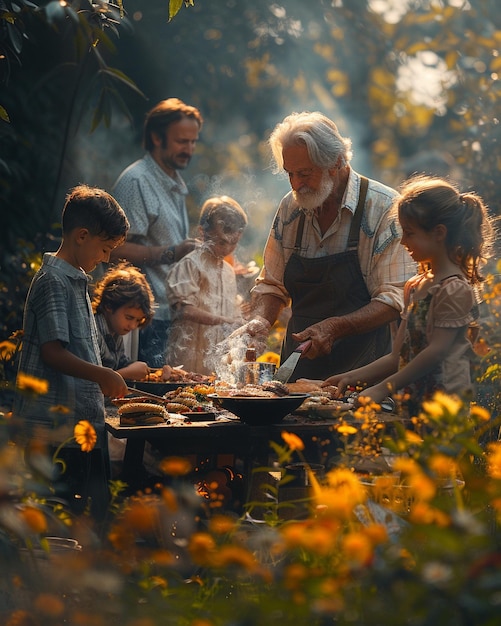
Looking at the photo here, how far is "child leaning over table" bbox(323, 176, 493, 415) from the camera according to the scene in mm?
3615

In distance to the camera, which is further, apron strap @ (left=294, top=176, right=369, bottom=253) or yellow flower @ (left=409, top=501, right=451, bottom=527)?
apron strap @ (left=294, top=176, right=369, bottom=253)

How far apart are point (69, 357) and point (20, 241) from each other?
3.78 m

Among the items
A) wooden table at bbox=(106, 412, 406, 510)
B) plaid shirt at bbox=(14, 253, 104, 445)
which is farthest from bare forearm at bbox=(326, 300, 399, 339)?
plaid shirt at bbox=(14, 253, 104, 445)

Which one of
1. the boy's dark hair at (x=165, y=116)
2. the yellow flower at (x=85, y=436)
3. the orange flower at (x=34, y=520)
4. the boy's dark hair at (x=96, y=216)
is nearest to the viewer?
the orange flower at (x=34, y=520)

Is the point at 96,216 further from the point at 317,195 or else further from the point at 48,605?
A: the point at 48,605

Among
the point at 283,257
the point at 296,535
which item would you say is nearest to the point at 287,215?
the point at 283,257

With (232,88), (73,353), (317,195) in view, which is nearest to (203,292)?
(317,195)

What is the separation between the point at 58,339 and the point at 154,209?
3.01 m

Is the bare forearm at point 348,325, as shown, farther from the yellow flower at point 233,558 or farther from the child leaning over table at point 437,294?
the yellow flower at point 233,558

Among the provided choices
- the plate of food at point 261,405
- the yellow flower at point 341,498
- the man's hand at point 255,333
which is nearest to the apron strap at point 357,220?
the man's hand at point 255,333

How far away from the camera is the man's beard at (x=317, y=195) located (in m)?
4.63

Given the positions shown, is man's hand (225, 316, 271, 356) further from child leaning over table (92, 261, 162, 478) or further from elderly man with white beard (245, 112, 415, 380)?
child leaning over table (92, 261, 162, 478)

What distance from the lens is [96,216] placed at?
152 inches

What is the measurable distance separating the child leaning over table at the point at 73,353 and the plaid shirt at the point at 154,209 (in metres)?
2.34
